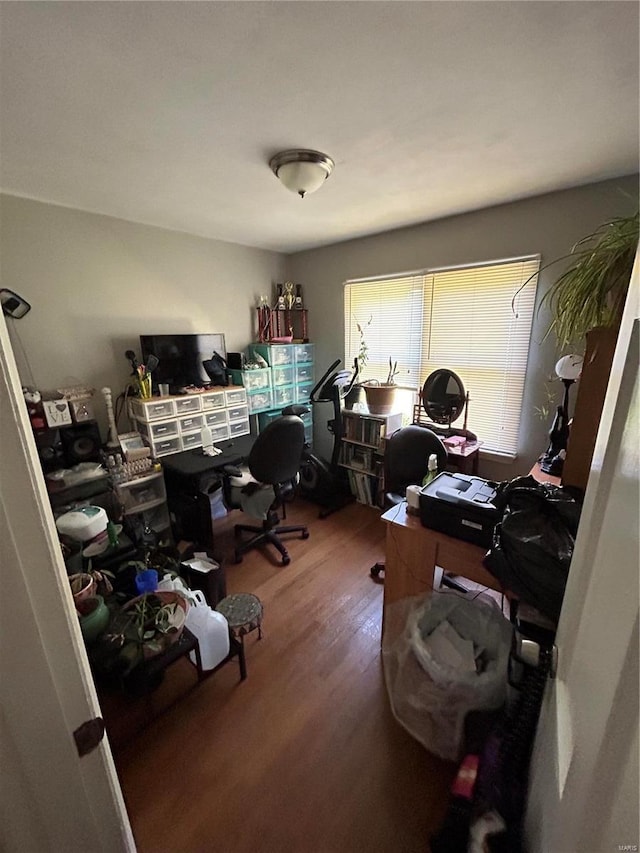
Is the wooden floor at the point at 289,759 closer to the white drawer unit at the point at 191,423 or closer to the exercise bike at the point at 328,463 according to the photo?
the exercise bike at the point at 328,463

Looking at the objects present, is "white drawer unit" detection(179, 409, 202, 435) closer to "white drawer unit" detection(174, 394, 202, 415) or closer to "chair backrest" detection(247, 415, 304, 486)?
"white drawer unit" detection(174, 394, 202, 415)

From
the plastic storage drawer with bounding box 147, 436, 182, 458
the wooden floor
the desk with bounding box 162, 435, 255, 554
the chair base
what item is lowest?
the wooden floor

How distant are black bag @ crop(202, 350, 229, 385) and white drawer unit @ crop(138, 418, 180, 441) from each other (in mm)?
513

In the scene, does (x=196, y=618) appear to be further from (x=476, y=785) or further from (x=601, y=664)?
(x=601, y=664)

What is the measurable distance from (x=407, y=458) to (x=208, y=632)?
149cm

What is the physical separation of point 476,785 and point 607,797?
0.84m

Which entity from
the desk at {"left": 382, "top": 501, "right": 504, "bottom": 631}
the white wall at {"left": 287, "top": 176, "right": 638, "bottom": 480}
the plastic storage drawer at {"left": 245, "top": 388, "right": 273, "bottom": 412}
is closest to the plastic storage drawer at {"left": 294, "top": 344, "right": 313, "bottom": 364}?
the white wall at {"left": 287, "top": 176, "right": 638, "bottom": 480}

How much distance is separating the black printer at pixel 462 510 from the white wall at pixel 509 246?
118 centimetres

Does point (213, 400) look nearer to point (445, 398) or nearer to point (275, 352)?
point (275, 352)

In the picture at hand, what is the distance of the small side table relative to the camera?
62.4 inches

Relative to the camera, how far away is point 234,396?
9.53 feet

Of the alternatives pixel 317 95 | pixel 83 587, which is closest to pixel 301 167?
pixel 317 95

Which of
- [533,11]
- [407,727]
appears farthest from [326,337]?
[407,727]

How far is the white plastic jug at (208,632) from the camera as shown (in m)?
1.45
